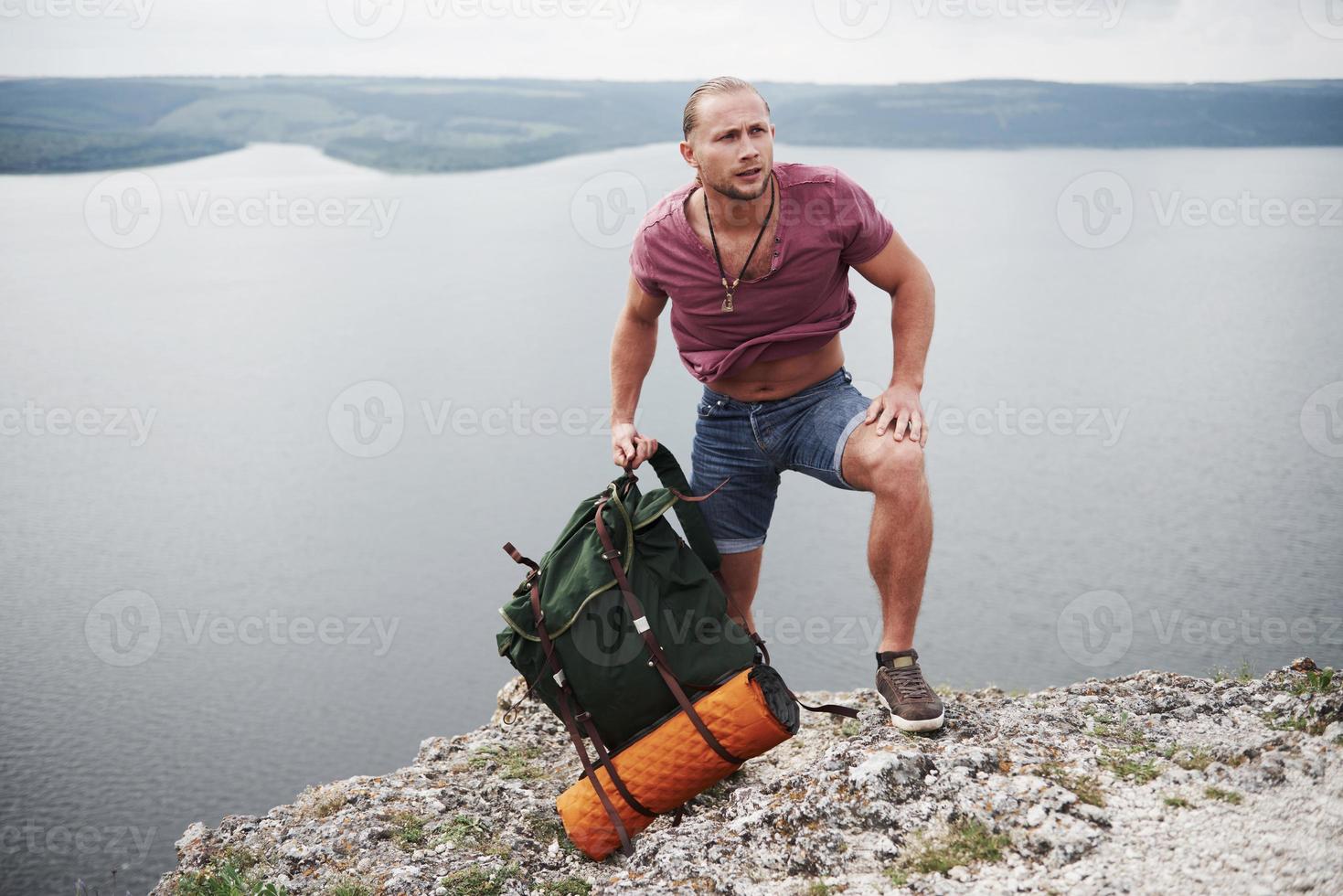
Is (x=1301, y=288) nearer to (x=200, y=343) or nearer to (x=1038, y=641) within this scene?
(x=1038, y=641)

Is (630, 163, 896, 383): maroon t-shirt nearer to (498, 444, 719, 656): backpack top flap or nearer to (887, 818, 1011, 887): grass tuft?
(498, 444, 719, 656): backpack top flap

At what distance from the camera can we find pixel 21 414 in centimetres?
6381

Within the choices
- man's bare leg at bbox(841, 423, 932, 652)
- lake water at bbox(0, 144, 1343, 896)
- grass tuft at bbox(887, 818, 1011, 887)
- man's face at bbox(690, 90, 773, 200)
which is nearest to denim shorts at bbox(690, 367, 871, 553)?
man's bare leg at bbox(841, 423, 932, 652)

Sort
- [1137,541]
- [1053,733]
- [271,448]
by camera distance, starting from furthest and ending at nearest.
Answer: [271,448], [1137,541], [1053,733]

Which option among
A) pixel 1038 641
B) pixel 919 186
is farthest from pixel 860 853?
pixel 919 186

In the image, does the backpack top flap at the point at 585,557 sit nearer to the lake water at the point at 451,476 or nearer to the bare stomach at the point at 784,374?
the bare stomach at the point at 784,374

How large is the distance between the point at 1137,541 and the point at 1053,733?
49.0 metres

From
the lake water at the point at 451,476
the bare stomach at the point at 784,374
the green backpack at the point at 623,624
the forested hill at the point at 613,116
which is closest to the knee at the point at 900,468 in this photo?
the bare stomach at the point at 784,374

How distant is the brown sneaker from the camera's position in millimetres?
3793

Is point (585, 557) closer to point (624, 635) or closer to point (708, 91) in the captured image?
point (624, 635)

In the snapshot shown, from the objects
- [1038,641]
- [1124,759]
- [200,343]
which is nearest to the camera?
[1124,759]

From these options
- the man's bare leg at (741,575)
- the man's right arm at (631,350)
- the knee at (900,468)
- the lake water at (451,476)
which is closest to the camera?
the knee at (900,468)

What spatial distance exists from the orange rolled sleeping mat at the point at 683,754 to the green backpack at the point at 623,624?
0.06 metres

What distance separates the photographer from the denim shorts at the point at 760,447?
395cm
